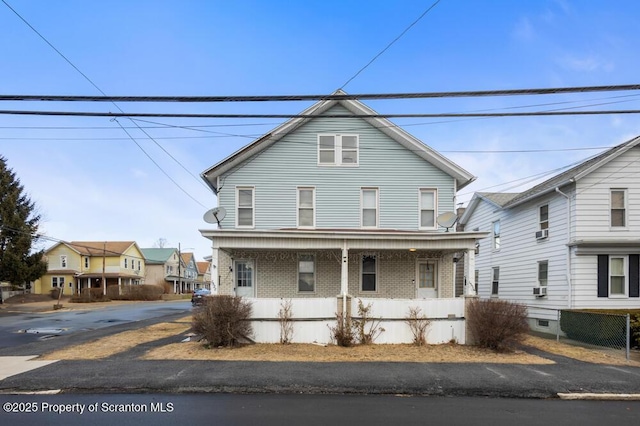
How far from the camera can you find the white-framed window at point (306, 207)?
Result: 17.2 meters

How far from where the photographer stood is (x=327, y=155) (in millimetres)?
17609

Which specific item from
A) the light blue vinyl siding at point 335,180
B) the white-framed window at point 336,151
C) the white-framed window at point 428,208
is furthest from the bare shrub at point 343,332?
the white-framed window at point 336,151

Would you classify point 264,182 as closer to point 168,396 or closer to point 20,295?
point 168,396

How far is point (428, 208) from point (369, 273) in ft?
11.4

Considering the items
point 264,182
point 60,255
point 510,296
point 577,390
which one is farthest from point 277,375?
point 60,255

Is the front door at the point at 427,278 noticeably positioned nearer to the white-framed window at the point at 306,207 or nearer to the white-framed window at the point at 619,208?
the white-framed window at the point at 306,207

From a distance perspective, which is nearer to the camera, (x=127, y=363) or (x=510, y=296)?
(x=127, y=363)

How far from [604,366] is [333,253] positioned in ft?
29.3

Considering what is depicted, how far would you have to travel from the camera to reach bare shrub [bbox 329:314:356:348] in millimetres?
12703

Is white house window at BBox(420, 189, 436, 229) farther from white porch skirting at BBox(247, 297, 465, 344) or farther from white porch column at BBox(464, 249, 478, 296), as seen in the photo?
white porch skirting at BBox(247, 297, 465, 344)

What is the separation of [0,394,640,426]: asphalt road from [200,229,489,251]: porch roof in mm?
6373

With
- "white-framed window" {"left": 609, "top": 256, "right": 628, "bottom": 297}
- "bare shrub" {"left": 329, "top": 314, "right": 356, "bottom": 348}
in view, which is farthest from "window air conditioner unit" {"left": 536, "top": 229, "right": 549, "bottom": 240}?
"bare shrub" {"left": 329, "top": 314, "right": 356, "bottom": 348}

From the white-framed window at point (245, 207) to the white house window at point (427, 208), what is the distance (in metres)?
6.60

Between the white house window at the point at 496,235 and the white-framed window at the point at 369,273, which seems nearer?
the white-framed window at the point at 369,273
